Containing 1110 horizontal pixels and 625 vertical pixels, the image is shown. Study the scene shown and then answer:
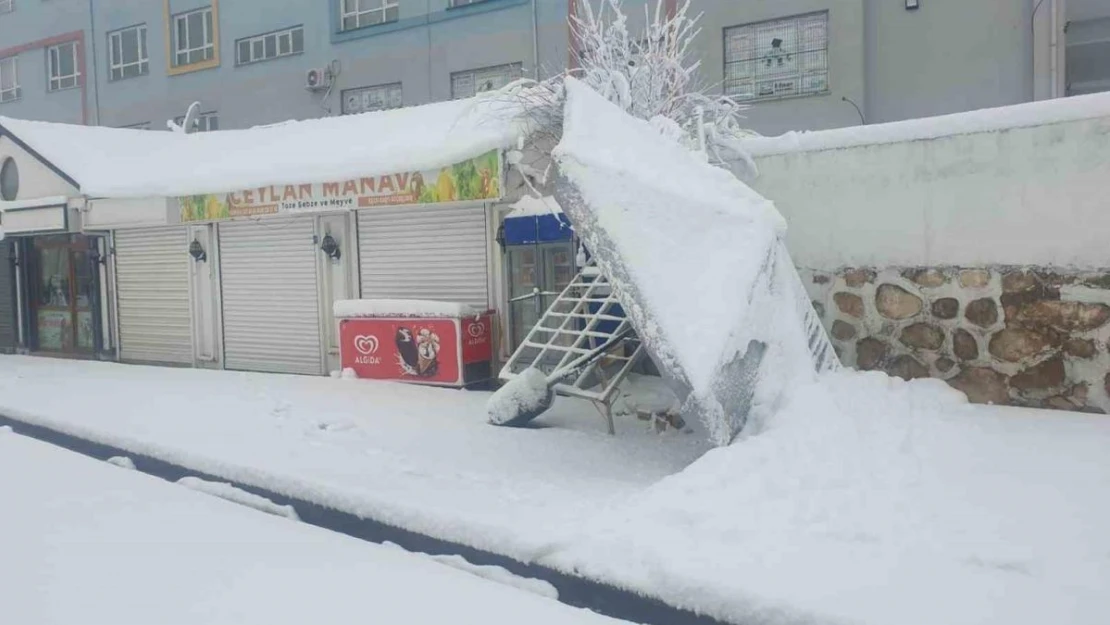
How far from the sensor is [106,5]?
93.1 ft

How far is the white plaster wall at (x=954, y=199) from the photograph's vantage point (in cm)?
636

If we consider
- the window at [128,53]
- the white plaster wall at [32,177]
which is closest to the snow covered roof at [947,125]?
the white plaster wall at [32,177]

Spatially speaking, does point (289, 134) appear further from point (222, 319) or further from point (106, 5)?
point (106, 5)

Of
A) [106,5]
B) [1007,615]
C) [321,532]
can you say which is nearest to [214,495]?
[321,532]

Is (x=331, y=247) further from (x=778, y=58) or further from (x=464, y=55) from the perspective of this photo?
(x=464, y=55)

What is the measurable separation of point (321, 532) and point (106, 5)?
93.7 feet

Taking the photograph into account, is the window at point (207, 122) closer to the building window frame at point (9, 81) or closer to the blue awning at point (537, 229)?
the building window frame at point (9, 81)

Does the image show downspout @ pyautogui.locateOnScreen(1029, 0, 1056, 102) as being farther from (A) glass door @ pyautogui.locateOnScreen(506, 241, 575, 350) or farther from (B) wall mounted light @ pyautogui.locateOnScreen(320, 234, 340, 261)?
(B) wall mounted light @ pyautogui.locateOnScreen(320, 234, 340, 261)

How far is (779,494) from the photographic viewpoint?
4.96 meters

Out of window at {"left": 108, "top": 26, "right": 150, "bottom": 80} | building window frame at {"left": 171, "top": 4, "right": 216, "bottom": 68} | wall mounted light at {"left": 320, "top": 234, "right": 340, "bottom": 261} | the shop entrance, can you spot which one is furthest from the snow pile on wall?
window at {"left": 108, "top": 26, "right": 150, "bottom": 80}

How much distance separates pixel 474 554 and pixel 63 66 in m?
31.7

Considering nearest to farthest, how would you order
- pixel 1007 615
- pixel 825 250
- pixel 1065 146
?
pixel 1007 615
pixel 1065 146
pixel 825 250

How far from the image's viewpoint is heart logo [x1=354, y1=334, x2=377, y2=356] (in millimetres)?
10773

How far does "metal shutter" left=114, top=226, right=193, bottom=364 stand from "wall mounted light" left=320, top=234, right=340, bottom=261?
3.22 meters
